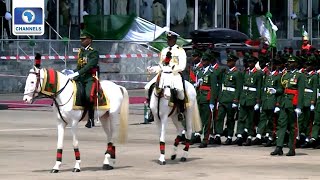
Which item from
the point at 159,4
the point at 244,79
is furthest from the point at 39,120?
the point at 159,4

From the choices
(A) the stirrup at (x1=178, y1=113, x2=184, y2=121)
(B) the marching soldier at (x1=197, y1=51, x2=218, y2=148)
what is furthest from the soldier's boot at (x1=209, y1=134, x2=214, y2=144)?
(A) the stirrup at (x1=178, y1=113, x2=184, y2=121)

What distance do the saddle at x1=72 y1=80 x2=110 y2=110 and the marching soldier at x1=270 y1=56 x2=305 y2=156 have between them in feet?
13.7

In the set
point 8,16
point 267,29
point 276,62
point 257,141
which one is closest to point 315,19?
point 267,29

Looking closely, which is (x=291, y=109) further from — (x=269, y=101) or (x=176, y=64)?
(x=176, y=64)

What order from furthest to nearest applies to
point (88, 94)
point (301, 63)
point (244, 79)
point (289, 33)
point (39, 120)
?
point (289, 33)
point (39, 120)
point (244, 79)
point (301, 63)
point (88, 94)

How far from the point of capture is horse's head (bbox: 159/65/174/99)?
20.3 metres

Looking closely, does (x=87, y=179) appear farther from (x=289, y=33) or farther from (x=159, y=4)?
(x=289, y=33)

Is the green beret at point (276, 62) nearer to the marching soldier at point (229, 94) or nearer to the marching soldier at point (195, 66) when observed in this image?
the marching soldier at point (229, 94)

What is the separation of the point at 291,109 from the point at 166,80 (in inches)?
116

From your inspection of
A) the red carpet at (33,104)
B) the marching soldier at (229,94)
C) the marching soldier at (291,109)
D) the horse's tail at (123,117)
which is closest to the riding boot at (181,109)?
the horse's tail at (123,117)

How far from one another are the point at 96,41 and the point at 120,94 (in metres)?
21.0

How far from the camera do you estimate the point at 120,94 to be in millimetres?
19625

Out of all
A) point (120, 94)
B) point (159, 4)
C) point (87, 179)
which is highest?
point (159, 4)

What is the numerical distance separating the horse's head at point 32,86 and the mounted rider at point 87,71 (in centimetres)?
68
